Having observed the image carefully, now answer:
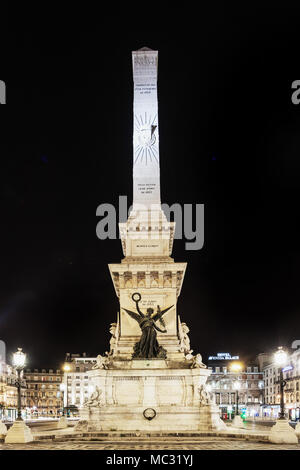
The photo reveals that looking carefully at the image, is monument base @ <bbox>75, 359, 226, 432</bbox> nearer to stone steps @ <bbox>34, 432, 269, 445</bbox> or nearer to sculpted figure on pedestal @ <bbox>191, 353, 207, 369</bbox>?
sculpted figure on pedestal @ <bbox>191, 353, 207, 369</bbox>

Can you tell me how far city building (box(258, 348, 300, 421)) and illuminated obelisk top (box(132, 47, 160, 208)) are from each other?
51908 mm

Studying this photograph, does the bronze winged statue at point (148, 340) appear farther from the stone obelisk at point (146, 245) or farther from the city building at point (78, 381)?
the city building at point (78, 381)

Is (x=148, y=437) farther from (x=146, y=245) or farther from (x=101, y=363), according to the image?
(x=146, y=245)

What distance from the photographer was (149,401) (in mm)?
26859

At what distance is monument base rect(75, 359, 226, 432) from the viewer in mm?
26203

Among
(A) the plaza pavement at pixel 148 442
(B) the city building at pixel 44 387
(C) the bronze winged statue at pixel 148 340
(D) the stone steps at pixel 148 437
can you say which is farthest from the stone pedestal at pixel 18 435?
(B) the city building at pixel 44 387

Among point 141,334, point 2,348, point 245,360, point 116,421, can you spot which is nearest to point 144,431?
point 116,421

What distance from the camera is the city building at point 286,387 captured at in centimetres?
9252

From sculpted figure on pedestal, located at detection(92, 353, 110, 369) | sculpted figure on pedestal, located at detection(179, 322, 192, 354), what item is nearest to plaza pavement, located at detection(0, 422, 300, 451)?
sculpted figure on pedestal, located at detection(92, 353, 110, 369)

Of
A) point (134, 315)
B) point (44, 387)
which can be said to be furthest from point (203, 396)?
point (44, 387)

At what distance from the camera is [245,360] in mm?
138625

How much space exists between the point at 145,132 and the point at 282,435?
22.6 m

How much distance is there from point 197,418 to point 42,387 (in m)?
124
